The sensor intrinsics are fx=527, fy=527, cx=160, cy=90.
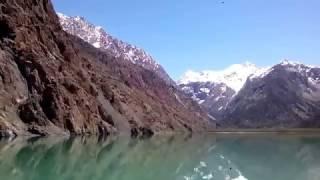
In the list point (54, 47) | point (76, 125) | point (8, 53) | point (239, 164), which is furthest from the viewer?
point (54, 47)

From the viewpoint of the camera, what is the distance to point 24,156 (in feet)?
167

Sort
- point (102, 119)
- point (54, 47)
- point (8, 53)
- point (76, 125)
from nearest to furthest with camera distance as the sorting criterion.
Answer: point (8, 53) → point (76, 125) → point (54, 47) → point (102, 119)

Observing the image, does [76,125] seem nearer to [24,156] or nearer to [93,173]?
[24,156]

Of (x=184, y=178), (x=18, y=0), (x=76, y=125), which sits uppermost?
(x=18, y=0)

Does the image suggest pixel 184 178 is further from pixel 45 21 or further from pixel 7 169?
pixel 45 21

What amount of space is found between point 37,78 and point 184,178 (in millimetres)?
70356

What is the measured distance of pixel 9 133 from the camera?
8712 centimetres

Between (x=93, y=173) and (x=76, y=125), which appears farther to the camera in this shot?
(x=76, y=125)

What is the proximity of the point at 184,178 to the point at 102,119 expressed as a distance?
324 feet

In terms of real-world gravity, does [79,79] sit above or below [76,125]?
above

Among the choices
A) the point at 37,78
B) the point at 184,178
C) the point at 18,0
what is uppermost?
the point at 18,0

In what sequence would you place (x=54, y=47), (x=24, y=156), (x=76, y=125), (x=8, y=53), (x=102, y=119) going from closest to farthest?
(x=24, y=156)
(x=8, y=53)
(x=76, y=125)
(x=54, y=47)
(x=102, y=119)

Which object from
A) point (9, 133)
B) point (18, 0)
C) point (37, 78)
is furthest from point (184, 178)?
point (18, 0)

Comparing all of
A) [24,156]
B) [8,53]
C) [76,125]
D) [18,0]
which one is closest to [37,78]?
[8,53]
